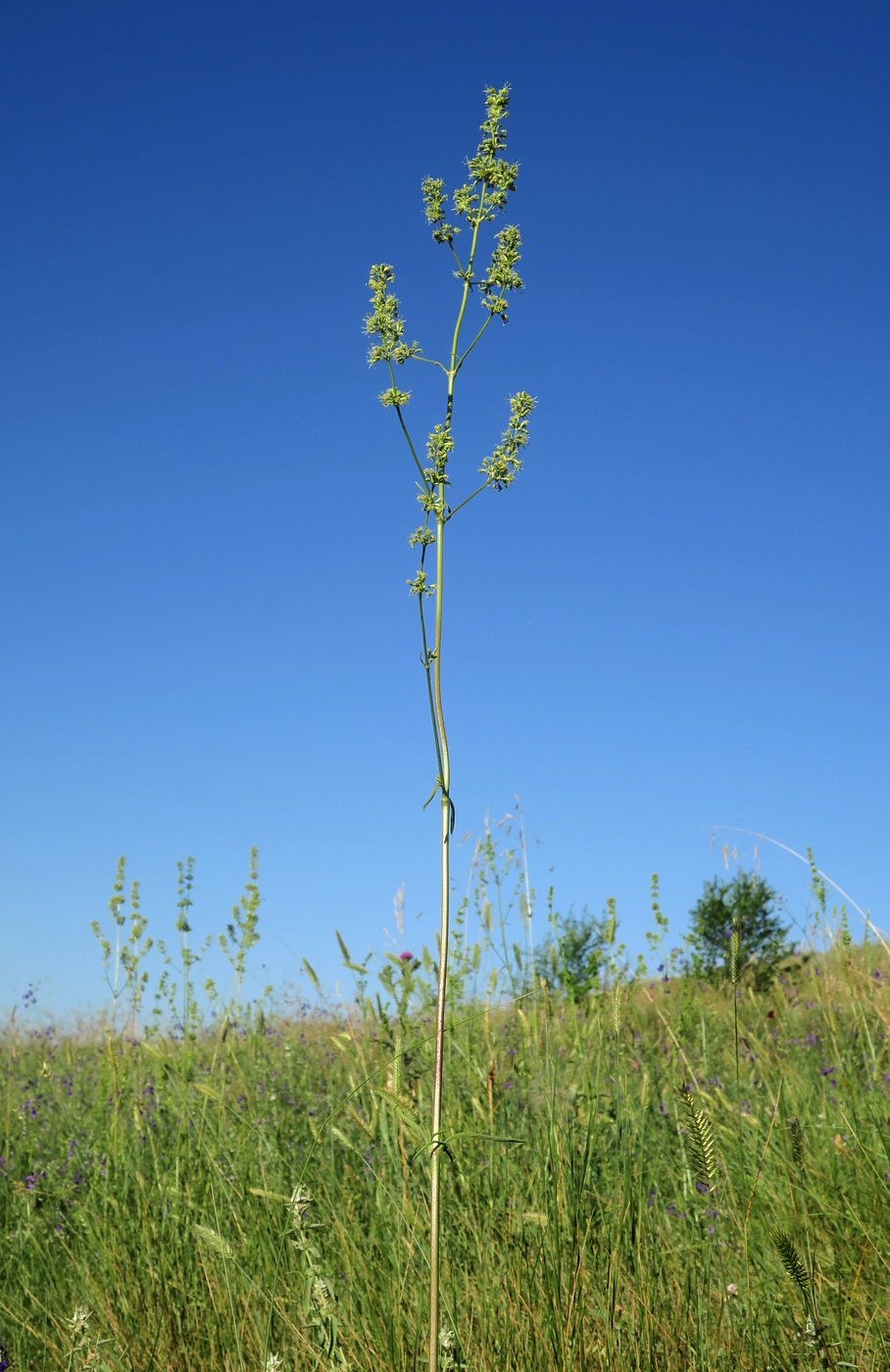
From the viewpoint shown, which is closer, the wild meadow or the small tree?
the wild meadow

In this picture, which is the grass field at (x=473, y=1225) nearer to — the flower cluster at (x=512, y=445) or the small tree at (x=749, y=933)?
the flower cluster at (x=512, y=445)

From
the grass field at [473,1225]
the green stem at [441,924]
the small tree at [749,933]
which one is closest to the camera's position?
the green stem at [441,924]

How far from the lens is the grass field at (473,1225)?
2.19m

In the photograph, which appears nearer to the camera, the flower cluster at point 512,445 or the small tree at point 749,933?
the flower cluster at point 512,445

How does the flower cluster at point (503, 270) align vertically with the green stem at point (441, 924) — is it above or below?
above

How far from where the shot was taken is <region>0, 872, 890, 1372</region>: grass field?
2189 mm

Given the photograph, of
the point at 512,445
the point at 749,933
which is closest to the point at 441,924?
the point at 512,445

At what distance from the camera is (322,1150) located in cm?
393

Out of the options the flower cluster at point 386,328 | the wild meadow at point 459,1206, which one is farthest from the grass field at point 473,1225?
the flower cluster at point 386,328

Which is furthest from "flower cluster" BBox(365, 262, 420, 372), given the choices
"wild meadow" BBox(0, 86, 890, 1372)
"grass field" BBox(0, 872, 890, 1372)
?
"grass field" BBox(0, 872, 890, 1372)

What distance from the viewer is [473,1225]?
275 cm

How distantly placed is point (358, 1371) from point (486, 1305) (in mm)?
342

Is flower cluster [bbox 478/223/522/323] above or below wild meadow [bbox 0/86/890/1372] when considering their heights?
above

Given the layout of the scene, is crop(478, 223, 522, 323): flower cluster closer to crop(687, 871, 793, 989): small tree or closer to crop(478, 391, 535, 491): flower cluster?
crop(478, 391, 535, 491): flower cluster
